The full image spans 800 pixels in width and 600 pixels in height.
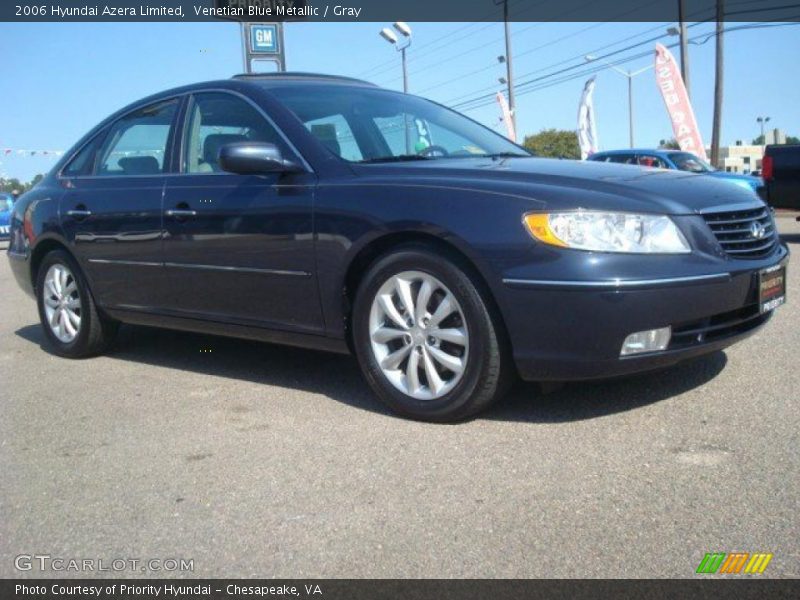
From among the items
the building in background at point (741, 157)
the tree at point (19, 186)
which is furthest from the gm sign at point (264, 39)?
the building in background at point (741, 157)

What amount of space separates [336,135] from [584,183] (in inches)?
55.7

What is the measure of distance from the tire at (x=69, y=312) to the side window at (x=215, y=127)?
1.31 meters

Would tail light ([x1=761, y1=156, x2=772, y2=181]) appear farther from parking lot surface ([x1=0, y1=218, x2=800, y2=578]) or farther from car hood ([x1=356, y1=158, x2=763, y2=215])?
car hood ([x1=356, y1=158, x2=763, y2=215])

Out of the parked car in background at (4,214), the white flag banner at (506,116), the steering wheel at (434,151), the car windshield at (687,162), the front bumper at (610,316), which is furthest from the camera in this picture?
the white flag banner at (506,116)

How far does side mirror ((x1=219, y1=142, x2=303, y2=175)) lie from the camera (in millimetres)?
3879

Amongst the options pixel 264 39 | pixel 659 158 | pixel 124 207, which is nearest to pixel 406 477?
pixel 124 207

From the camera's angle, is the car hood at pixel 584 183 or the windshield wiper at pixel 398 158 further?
the windshield wiper at pixel 398 158

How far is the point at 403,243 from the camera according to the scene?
3662 mm

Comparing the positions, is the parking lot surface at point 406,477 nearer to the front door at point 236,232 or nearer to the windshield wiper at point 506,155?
the front door at point 236,232

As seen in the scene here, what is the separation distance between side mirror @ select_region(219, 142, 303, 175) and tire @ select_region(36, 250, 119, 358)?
6.26 feet

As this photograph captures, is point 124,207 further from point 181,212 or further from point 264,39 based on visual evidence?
point 264,39

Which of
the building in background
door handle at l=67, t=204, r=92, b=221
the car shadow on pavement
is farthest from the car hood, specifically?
the building in background

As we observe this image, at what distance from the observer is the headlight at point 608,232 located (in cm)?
318
